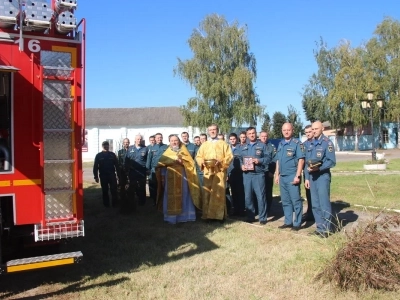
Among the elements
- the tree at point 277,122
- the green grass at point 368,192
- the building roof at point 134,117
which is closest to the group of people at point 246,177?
the green grass at point 368,192

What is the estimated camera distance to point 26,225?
Answer: 469 centimetres

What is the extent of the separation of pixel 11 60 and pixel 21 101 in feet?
1.39

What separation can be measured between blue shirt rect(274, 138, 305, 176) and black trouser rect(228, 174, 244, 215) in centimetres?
175

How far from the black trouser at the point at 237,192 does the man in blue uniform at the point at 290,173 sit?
1.60 metres

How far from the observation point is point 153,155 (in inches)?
408

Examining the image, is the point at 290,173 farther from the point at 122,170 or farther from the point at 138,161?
the point at 122,170

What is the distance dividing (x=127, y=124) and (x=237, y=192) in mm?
43889

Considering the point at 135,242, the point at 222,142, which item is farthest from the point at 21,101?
the point at 222,142

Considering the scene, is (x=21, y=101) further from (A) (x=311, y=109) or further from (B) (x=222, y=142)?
(A) (x=311, y=109)

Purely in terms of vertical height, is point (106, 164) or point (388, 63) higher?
point (388, 63)

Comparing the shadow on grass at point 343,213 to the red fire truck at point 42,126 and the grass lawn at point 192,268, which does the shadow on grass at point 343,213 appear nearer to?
the grass lawn at point 192,268

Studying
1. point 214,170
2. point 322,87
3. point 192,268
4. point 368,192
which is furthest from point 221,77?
point 192,268

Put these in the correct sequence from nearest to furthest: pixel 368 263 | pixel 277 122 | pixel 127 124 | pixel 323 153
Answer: pixel 368 263, pixel 323 153, pixel 127 124, pixel 277 122

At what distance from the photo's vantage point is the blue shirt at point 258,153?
26.5ft
